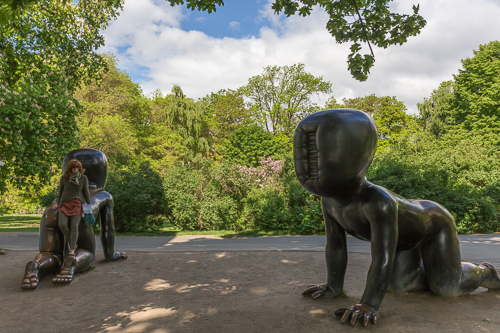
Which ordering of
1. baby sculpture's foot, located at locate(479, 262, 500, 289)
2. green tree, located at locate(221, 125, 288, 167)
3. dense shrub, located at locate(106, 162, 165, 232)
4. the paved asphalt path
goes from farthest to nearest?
green tree, located at locate(221, 125, 288, 167)
dense shrub, located at locate(106, 162, 165, 232)
the paved asphalt path
baby sculpture's foot, located at locate(479, 262, 500, 289)

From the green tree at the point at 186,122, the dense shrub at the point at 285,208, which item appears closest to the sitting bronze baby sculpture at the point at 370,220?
the dense shrub at the point at 285,208

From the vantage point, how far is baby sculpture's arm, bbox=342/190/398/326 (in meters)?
3.07

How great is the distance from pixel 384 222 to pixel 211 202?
10972mm

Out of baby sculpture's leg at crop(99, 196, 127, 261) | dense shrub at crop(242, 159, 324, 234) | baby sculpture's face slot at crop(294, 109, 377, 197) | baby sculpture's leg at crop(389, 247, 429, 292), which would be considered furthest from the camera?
dense shrub at crop(242, 159, 324, 234)

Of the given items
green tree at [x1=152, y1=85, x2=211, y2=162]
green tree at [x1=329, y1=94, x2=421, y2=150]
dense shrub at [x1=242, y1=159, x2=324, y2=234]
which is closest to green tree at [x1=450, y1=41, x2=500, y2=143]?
green tree at [x1=329, y1=94, x2=421, y2=150]

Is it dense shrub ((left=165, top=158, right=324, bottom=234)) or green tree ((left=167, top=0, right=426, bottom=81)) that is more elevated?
green tree ((left=167, top=0, right=426, bottom=81))

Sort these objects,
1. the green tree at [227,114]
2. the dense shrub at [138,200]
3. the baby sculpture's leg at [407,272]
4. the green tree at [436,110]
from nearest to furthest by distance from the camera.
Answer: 1. the baby sculpture's leg at [407,272]
2. the dense shrub at [138,200]
3. the green tree at [436,110]
4. the green tree at [227,114]

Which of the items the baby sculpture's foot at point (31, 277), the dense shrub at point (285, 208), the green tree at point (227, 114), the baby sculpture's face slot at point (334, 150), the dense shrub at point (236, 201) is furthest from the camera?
the green tree at point (227, 114)

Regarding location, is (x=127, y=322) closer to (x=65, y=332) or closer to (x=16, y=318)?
(x=65, y=332)

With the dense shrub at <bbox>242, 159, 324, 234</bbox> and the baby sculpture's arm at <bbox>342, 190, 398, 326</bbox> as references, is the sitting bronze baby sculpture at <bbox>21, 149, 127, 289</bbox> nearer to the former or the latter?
the baby sculpture's arm at <bbox>342, 190, 398, 326</bbox>

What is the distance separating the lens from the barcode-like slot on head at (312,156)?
3117 millimetres

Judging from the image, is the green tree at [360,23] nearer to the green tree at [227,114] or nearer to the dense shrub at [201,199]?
the dense shrub at [201,199]

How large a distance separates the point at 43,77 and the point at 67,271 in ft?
21.7

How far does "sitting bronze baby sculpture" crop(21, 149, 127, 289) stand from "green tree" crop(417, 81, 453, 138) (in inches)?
1331
